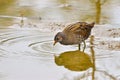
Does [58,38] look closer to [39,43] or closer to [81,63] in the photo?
[39,43]

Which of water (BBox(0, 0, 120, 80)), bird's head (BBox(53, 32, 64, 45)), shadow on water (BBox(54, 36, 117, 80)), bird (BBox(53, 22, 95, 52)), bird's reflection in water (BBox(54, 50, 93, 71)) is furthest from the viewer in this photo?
bird (BBox(53, 22, 95, 52))

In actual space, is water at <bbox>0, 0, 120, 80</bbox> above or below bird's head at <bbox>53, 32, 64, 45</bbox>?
below

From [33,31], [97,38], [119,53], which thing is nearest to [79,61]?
[119,53]

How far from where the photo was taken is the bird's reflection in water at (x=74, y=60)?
821cm

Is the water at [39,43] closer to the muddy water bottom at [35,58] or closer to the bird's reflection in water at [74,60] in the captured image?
the muddy water bottom at [35,58]

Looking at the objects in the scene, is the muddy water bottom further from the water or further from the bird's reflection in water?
the bird's reflection in water

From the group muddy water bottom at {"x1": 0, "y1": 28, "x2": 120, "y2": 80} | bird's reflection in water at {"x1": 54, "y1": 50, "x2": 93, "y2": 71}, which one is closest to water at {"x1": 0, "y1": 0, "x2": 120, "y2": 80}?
muddy water bottom at {"x1": 0, "y1": 28, "x2": 120, "y2": 80}

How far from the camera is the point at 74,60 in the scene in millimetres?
8664

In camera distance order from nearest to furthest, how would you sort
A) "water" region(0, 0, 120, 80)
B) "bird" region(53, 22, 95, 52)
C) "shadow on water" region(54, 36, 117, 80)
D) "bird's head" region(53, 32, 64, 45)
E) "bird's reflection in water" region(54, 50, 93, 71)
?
1. "shadow on water" region(54, 36, 117, 80)
2. "water" region(0, 0, 120, 80)
3. "bird's reflection in water" region(54, 50, 93, 71)
4. "bird's head" region(53, 32, 64, 45)
5. "bird" region(53, 22, 95, 52)

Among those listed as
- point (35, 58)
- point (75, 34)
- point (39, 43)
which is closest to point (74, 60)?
point (35, 58)

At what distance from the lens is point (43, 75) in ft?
25.3

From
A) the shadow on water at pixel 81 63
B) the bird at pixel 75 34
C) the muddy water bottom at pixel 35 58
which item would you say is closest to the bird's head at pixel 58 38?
the bird at pixel 75 34

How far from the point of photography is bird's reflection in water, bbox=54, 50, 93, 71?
8.21 meters

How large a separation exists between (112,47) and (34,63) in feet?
6.40
